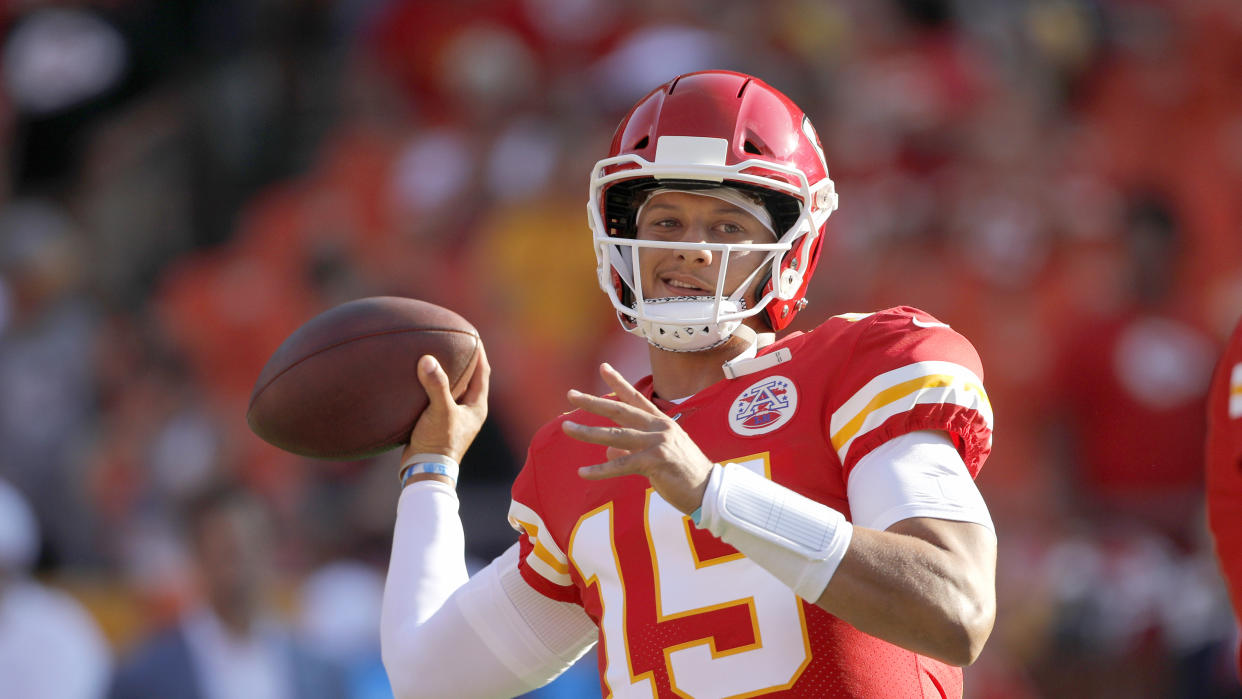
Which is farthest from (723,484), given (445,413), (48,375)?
(48,375)

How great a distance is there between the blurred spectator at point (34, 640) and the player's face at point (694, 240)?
335 cm

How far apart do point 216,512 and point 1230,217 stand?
476cm

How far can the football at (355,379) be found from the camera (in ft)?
9.21

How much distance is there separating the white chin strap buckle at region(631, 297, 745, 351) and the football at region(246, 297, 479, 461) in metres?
0.42

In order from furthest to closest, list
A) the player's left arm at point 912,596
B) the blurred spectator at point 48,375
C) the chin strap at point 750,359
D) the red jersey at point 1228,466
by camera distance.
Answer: the blurred spectator at point 48,375 → the chin strap at point 750,359 → the red jersey at point 1228,466 → the player's left arm at point 912,596

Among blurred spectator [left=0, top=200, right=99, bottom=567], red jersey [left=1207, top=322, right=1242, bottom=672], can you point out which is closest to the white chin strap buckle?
red jersey [left=1207, top=322, right=1242, bottom=672]

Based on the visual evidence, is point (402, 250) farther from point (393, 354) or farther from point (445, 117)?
point (393, 354)

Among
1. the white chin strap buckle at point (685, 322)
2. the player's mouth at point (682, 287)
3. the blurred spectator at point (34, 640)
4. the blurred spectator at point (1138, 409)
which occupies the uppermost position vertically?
the player's mouth at point (682, 287)

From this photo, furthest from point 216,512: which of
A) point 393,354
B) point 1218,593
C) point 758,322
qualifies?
point 1218,593

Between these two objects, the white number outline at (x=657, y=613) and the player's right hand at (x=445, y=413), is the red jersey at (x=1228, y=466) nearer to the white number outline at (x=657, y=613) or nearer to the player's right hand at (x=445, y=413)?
the white number outline at (x=657, y=613)

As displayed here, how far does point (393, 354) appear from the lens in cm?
283

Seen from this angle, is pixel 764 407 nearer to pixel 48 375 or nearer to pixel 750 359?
pixel 750 359

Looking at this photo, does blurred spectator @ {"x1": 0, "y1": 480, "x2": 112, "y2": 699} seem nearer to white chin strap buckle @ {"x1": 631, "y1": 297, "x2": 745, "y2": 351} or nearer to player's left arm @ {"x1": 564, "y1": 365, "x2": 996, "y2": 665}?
white chin strap buckle @ {"x1": 631, "y1": 297, "x2": 745, "y2": 351}

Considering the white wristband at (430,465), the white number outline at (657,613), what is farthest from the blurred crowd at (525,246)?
the white number outline at (657,613)
